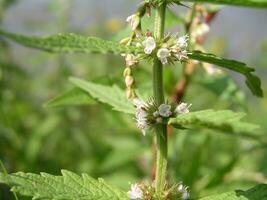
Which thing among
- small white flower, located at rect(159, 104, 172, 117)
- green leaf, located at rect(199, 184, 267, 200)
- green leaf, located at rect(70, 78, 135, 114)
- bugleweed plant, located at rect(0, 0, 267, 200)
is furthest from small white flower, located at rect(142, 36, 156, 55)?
green leaf, located at rect(199, 184, 267, 200)

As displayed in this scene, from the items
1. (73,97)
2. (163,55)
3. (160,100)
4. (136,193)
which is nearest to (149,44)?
(163,55)

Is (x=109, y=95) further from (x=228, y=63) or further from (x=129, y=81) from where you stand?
(x=228, y=63)

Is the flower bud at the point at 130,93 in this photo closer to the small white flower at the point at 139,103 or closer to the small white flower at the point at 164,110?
the small white flower at the point at 139,103

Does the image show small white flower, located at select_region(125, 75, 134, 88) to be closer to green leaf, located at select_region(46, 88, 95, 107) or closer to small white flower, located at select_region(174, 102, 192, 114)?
small white flower, located at select_region(174, 102, 192, 114)

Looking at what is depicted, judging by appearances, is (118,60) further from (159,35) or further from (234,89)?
(159,35)

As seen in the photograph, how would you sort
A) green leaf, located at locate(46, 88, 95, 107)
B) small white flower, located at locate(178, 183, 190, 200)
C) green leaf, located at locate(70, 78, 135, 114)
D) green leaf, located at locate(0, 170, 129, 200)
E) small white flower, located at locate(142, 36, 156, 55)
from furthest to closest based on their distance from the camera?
green leaf, located at locate(46, 88, 95, 107) → green leaf, located at locate(70, 78, 135, 114) → small white flower, located at locate(178, 183, 190, 200) → small white flower, located at locate(142, 36, 156, 55) → green leaf, located at locate(0, 170, 129, 200)
